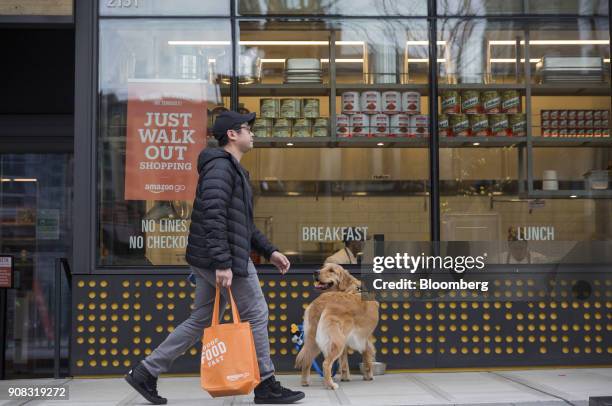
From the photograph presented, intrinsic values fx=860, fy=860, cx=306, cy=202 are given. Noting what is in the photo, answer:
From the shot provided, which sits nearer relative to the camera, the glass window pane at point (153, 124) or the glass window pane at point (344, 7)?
the glass window pane at point (153, 124)

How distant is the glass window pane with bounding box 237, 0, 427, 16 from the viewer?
785 cm

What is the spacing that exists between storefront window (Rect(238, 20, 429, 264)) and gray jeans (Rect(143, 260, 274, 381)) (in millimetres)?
2168

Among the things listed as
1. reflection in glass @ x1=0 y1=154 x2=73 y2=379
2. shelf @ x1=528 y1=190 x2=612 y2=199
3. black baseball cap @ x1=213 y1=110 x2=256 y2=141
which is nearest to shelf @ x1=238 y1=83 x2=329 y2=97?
shelf @ x1=528 y1=190 x2=612 y2=199

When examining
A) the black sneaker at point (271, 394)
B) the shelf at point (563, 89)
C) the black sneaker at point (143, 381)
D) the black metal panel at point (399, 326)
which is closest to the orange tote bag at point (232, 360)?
the black sneaker at point (271, 394)

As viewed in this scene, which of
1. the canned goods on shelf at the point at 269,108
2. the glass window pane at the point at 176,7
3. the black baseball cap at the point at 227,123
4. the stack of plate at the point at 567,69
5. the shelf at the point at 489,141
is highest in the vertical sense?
the glass window pane at the point at 176,7

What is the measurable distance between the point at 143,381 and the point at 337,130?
3390 millimetres

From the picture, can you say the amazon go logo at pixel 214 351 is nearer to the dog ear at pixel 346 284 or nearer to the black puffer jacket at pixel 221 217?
the black puffer jacket at pixel 221 217

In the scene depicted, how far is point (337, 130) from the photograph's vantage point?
8.10 m

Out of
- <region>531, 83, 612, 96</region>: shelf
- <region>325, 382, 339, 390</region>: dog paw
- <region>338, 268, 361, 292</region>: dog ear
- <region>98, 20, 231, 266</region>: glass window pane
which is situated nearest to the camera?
<region>325, 382, 339, 390</region>: dog paw

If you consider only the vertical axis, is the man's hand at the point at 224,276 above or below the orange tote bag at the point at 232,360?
above

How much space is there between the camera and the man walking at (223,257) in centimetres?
529

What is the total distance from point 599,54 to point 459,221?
2.07 meters

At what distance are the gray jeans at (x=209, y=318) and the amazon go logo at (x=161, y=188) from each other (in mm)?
2029

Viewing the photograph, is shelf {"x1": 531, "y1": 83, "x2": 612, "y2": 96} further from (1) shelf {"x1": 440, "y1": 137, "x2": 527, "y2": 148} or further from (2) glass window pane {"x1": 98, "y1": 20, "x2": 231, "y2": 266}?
(2) glass window pane {"x1": 98, "y1": 20, "x2": 231, "y2": 266}
